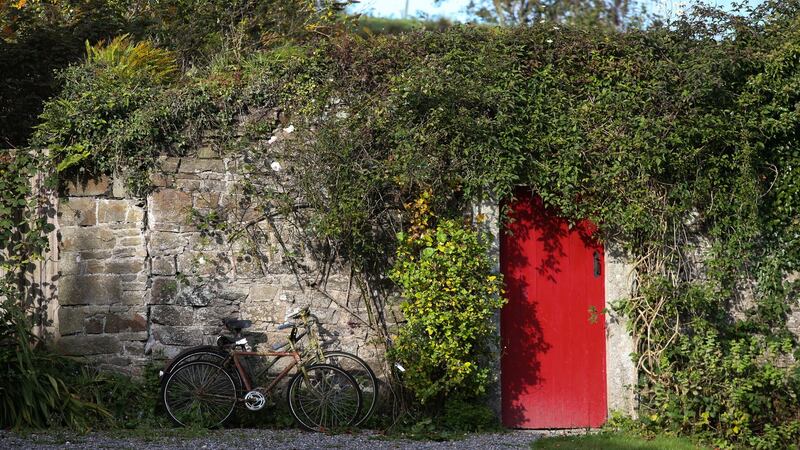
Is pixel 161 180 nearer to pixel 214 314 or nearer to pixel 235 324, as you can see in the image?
pixel 214 314

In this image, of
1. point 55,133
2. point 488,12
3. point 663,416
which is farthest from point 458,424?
point 488,12

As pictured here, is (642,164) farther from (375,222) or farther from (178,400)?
(178,400)

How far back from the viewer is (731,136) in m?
8.38

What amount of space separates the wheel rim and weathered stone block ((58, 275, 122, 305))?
6.01ft

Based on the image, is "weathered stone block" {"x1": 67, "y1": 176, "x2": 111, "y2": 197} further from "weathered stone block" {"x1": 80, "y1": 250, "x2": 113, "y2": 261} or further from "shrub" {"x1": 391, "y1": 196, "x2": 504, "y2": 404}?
"shrub" {"x1": 391, "y1": 196, "x2": 504, "y2": 404}

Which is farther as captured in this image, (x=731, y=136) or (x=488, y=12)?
(x=488, y=12)

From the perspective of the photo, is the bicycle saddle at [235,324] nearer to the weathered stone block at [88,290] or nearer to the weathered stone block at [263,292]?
the weathered stone block at [263,292]

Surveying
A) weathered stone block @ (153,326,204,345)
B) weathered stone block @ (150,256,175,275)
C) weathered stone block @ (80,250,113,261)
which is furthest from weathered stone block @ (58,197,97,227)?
weathered stone block @ (153,326,204,345)

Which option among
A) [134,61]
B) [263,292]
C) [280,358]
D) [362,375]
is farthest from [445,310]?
[134,61]

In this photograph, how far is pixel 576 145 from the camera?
834cm

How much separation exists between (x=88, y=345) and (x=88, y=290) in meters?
0.48

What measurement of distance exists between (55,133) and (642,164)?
17.2 feet

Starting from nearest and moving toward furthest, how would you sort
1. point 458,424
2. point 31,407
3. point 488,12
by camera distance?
point 31,407 < point 458,424 < point 488,12

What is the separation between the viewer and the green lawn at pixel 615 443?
7523mm
